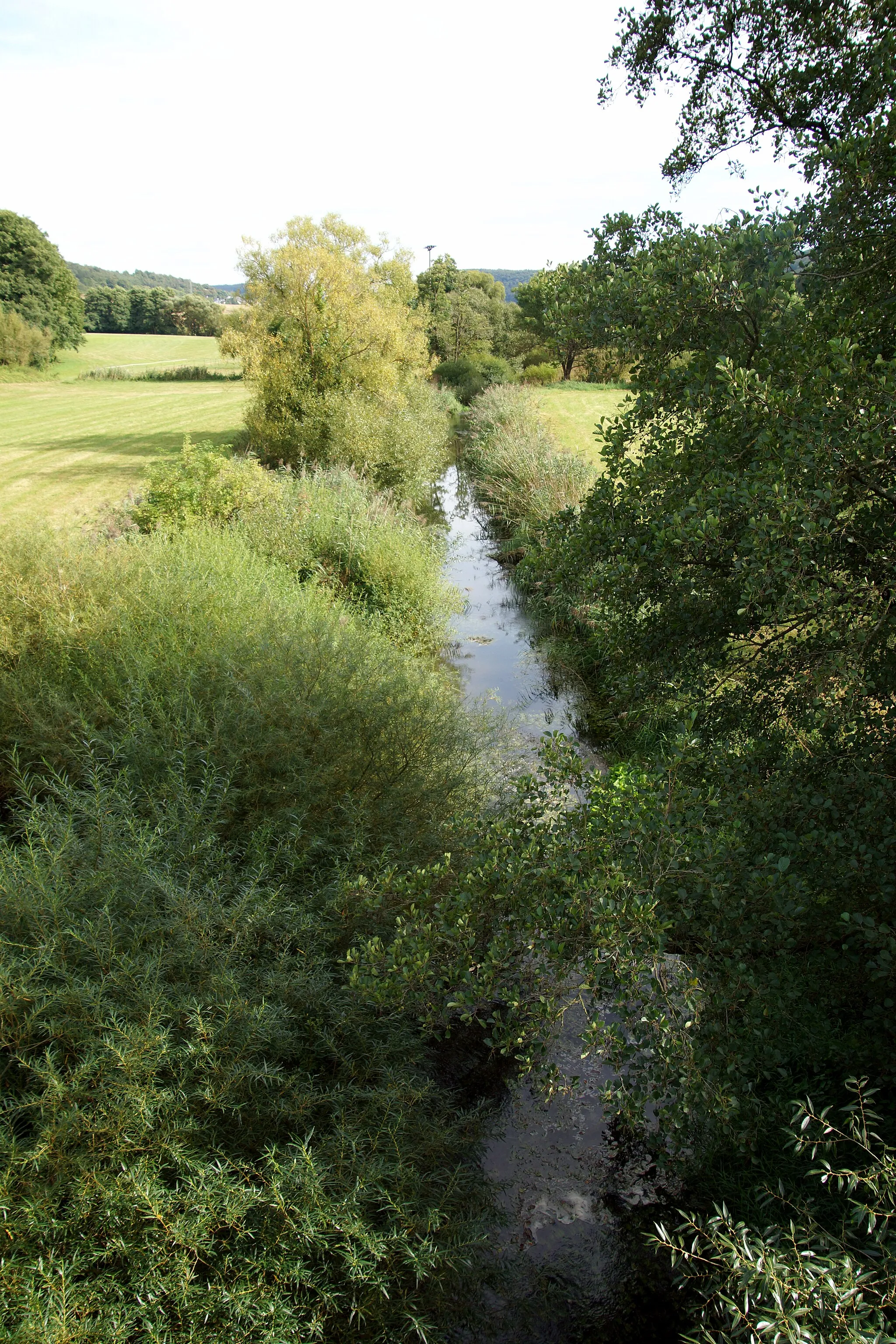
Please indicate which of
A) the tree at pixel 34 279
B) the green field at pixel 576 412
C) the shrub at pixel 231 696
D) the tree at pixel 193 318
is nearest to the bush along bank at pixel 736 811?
the shrub at pixel 231 696

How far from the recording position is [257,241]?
64.6 ft

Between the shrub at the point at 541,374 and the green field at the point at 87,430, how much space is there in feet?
52.5

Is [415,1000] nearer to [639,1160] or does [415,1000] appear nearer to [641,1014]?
[641,1014]

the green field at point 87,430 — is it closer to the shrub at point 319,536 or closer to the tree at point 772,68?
the shrub at point 319,536

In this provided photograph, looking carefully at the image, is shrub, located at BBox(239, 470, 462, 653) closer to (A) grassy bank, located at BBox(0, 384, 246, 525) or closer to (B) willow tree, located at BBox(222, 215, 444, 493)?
(A) grassy bank, located at BBox(0, 384, 246, 525)

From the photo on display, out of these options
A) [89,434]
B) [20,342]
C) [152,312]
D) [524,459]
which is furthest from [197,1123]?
[152,312]

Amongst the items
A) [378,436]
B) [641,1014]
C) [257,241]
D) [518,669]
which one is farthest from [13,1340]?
[257,241]

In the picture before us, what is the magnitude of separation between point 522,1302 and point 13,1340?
231cm

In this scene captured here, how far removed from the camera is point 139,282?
97.6 m

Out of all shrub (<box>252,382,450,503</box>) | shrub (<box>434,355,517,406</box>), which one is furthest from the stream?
shrub (<box>434,355,517,406</box>)

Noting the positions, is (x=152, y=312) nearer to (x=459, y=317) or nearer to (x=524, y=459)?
(x=459, y=317)

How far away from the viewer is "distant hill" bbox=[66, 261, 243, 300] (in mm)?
80000

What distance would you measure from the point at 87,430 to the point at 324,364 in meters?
10.9

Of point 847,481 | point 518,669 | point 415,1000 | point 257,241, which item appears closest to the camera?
point 847,481
